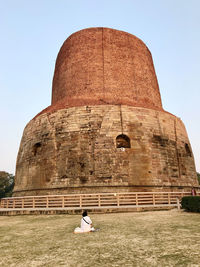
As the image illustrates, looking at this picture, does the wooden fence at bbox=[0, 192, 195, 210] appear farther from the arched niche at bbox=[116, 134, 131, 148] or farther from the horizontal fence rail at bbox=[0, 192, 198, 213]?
the arched niche at bbox=[116, 134, 131, 148]

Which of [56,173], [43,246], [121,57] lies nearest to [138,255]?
[43,246]

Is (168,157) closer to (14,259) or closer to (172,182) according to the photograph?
(172,182)

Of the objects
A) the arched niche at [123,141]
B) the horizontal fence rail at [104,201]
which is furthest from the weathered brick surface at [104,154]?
the horizontal fence rail at [104,201]

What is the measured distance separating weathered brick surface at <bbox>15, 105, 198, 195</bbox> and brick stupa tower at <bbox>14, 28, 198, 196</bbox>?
0.18 ft

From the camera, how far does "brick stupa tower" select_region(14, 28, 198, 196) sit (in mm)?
12234

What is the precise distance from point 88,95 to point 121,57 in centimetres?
439

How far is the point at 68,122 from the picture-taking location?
44.7ft

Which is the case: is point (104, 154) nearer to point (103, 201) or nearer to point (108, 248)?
point (103, 201)

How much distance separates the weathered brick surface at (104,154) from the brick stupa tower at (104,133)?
0.06 metres

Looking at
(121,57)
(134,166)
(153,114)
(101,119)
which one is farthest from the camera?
(121,57)

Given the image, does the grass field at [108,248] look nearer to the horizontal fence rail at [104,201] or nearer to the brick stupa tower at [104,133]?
the horizontal fence rail at [104,201]

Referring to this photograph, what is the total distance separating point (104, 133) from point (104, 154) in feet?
4.38

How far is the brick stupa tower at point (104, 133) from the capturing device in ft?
40.1

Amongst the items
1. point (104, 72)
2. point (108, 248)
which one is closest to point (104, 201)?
point (108, 248)
